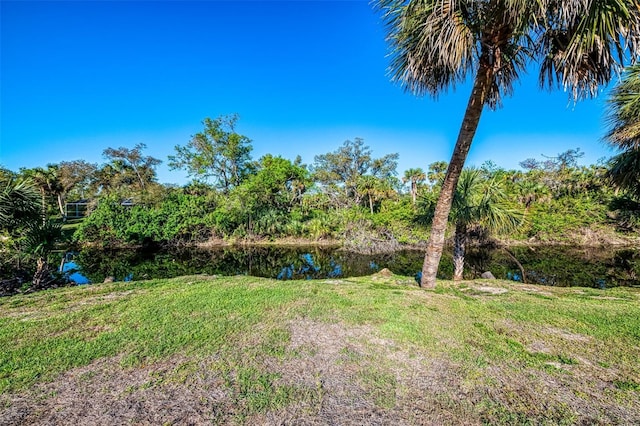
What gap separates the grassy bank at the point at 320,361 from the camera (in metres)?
2.50

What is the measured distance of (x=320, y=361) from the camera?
333cm

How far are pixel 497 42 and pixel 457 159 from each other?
214 centimetres

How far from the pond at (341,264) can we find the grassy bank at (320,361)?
27.0 feet

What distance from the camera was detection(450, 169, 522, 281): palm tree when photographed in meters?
8.59

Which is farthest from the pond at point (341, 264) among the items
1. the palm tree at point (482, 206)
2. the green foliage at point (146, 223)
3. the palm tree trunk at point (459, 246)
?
the palm tree at point (482, 206)

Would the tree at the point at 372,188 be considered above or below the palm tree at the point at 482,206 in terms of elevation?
above

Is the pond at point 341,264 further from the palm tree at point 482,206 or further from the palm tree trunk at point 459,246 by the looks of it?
the palm tree at point 482,206

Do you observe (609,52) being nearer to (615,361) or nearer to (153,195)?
(615,361)

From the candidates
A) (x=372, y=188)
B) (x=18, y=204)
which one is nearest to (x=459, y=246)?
(x=18, y=204)

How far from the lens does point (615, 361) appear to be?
3.24 metres

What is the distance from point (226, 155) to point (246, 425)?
101 feet

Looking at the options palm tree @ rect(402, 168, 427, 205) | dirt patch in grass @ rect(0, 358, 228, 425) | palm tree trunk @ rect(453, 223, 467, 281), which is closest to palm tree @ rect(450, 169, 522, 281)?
palm tree trunk @ rect(453, 223, 467, 281)

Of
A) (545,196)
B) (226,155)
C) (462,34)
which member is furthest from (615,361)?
(226,155)

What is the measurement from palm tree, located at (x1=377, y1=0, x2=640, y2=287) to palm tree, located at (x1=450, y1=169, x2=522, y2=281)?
2.85 m
